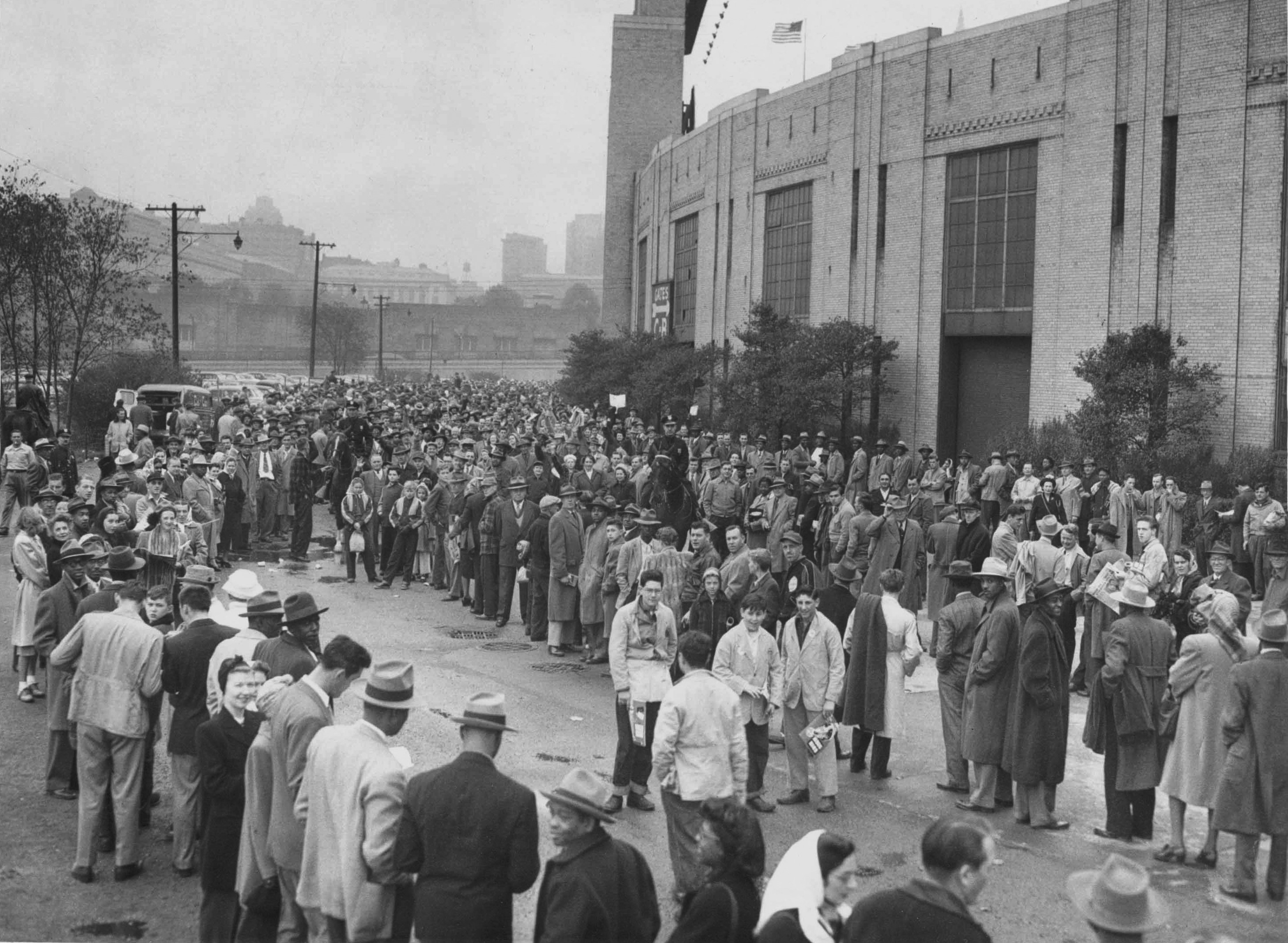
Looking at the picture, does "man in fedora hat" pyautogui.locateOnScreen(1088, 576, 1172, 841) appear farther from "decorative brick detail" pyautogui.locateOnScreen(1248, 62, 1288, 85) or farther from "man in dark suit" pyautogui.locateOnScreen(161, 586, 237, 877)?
"decorative brick detail" pyautogui.locateOnScreen(1248, 62, 1288, 85)

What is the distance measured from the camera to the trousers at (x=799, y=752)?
31.7 feet

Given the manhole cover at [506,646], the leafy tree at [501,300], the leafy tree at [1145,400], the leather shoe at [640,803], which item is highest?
the leafy tree at [501,300]

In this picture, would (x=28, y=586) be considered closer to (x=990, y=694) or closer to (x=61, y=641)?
(x=61, y=641)

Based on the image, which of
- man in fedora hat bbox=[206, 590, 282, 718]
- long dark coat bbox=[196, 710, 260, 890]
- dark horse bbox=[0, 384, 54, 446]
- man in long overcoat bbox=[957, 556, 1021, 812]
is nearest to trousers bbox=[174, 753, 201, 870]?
man in fedora hat bbox=[206, 590, 282, 718]

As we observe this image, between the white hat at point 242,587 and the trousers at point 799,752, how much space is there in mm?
3818

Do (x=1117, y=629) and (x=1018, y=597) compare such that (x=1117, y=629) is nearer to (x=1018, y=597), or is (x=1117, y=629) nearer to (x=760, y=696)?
(x=760, y=696)

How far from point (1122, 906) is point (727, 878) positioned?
58.1 inches

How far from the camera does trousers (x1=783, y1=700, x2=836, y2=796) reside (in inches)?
380

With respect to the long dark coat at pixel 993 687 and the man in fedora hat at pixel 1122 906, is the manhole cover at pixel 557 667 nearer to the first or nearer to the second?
the long dark coat at pixel 993 687

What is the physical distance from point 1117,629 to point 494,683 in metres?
6.42

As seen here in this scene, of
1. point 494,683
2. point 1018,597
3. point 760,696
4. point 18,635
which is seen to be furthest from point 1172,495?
point 18,635

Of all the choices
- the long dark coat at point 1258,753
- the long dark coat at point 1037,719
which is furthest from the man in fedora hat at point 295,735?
the long dark coat at point 1258,753

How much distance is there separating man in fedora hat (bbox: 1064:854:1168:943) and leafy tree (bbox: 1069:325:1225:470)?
930 inches

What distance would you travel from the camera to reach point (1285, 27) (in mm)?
27438
